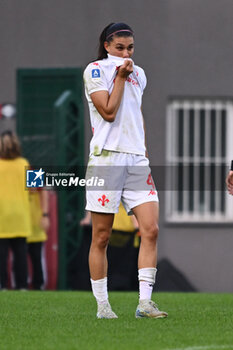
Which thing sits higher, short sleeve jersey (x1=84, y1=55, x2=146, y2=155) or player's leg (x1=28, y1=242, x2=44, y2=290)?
short sleeve jersey (x1=84, y1=55, x2=146, y2=155)

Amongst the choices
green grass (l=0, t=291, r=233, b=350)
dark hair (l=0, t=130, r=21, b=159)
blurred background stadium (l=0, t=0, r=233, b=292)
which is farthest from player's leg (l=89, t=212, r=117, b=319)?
blurred background stadium (l=0, t=0, r=233, b=292)

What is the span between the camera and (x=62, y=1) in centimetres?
1820

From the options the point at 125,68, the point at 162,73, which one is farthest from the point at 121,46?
the point at 162,73

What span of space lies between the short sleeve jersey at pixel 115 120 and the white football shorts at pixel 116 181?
0.17 ft

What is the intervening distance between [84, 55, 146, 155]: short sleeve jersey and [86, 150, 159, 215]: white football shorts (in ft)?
0.17

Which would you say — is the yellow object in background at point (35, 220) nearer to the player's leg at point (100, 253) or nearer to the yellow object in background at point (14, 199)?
the yellow object in background at point (14, 199)

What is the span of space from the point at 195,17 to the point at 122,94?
36.4 feet

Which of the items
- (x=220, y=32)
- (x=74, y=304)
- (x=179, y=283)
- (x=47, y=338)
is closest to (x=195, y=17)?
(x=220, y=32)

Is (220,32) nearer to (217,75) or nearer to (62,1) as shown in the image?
(217,75)

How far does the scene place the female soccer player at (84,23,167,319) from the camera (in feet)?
24.3

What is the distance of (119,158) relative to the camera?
7.45 metres

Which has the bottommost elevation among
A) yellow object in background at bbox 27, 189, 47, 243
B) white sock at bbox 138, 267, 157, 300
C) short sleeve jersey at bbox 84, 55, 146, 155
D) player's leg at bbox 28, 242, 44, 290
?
player's leg at bbox 28, 242, 44, 290

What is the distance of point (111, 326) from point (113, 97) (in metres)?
1.42

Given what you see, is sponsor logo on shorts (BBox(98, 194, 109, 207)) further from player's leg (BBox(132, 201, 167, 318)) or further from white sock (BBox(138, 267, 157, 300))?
white sock (BBox(138, 267, 157, 300))
